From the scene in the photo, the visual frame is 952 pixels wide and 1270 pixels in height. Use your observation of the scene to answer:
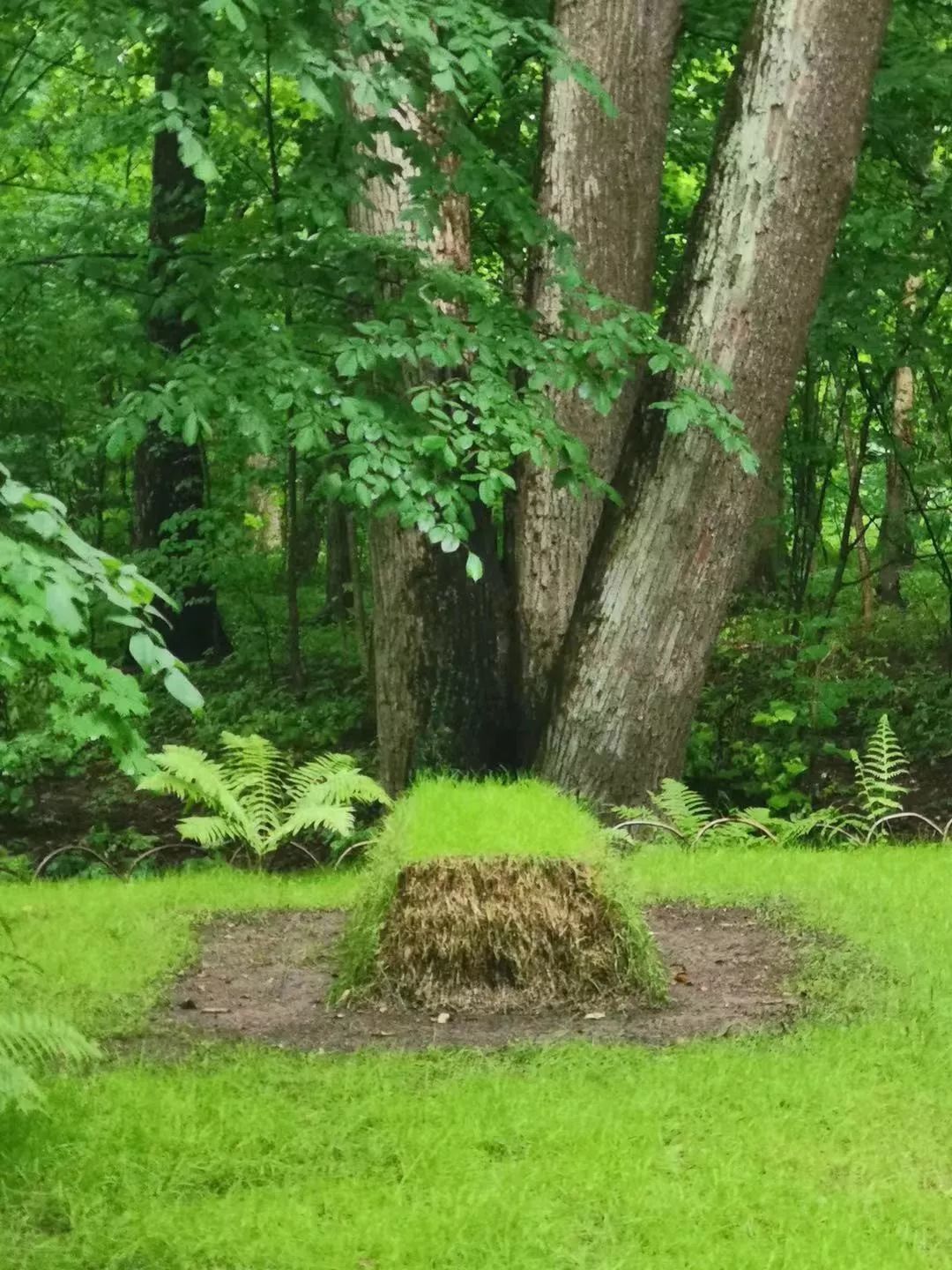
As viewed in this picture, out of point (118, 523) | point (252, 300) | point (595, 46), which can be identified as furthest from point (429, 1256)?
point (118, 523)

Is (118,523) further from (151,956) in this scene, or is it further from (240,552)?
(151,956)

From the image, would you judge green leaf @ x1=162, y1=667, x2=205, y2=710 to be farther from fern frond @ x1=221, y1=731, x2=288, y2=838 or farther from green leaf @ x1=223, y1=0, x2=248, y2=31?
fern frond @ x1=221, y1=731, x2=288, y2=838

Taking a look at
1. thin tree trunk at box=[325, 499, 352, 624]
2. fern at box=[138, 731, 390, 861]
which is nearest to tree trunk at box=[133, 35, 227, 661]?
thin tree trunk at box=[325, 499, 352, 624]

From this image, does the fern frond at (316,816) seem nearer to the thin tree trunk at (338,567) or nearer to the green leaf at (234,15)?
the green leaf at (234,15)

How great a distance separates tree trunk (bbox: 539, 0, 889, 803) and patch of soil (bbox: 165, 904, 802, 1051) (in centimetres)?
154

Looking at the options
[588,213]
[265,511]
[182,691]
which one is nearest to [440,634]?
[588,213]

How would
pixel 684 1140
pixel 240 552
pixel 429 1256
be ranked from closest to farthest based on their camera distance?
1. pixel 429 1256
2. pixel 684 1140
3. pixel 240 552

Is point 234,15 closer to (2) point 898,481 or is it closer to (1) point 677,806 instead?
(1) point 677,806

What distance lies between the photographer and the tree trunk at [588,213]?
318 inches

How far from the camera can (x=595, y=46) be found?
8.05m

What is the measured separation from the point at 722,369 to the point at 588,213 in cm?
128

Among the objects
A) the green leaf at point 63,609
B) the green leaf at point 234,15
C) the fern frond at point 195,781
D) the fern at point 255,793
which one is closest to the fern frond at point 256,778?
the fern at point 255,793

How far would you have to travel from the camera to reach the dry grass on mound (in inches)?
209

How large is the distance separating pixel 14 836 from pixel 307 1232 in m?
8.78
